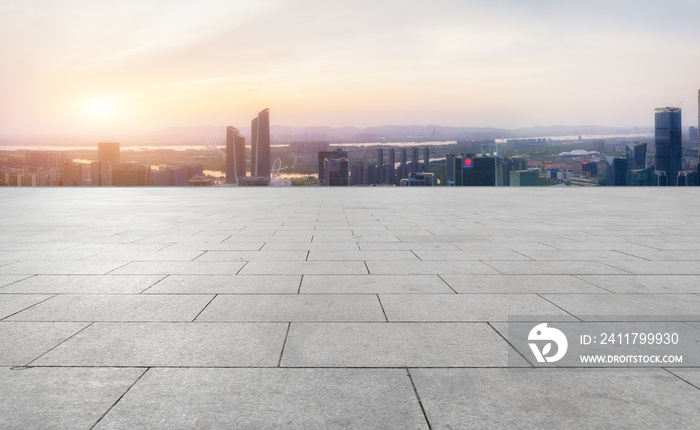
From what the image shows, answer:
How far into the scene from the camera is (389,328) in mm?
5562

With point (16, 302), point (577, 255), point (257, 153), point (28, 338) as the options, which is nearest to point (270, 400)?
point (28, 338)

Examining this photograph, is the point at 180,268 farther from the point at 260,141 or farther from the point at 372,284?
the point at 260,141

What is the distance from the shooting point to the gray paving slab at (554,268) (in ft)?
27.9

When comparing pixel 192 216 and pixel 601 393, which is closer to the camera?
pixel 601 393

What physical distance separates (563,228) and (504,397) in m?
11.7

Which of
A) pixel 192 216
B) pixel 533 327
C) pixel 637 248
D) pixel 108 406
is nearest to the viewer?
pixel 108 406

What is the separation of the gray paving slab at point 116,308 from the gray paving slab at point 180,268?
1.54 meters

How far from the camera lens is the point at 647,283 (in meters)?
7.68

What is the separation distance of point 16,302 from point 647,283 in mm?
8965

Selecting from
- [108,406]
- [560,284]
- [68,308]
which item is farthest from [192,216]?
[108,406]

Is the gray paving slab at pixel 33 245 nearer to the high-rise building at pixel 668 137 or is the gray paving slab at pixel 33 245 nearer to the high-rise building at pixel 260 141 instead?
the high-rise building at pixel 668 137

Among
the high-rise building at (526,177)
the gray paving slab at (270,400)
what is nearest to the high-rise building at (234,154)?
the high-rise building at (526,177)

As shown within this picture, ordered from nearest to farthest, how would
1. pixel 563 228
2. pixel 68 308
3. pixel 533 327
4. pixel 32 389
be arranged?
1. pixel 32 389
2. pixel 533 327
3. pixel 68 308
4. pixel 563 228

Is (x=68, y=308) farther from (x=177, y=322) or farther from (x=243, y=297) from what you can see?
(x=243, y=297)
